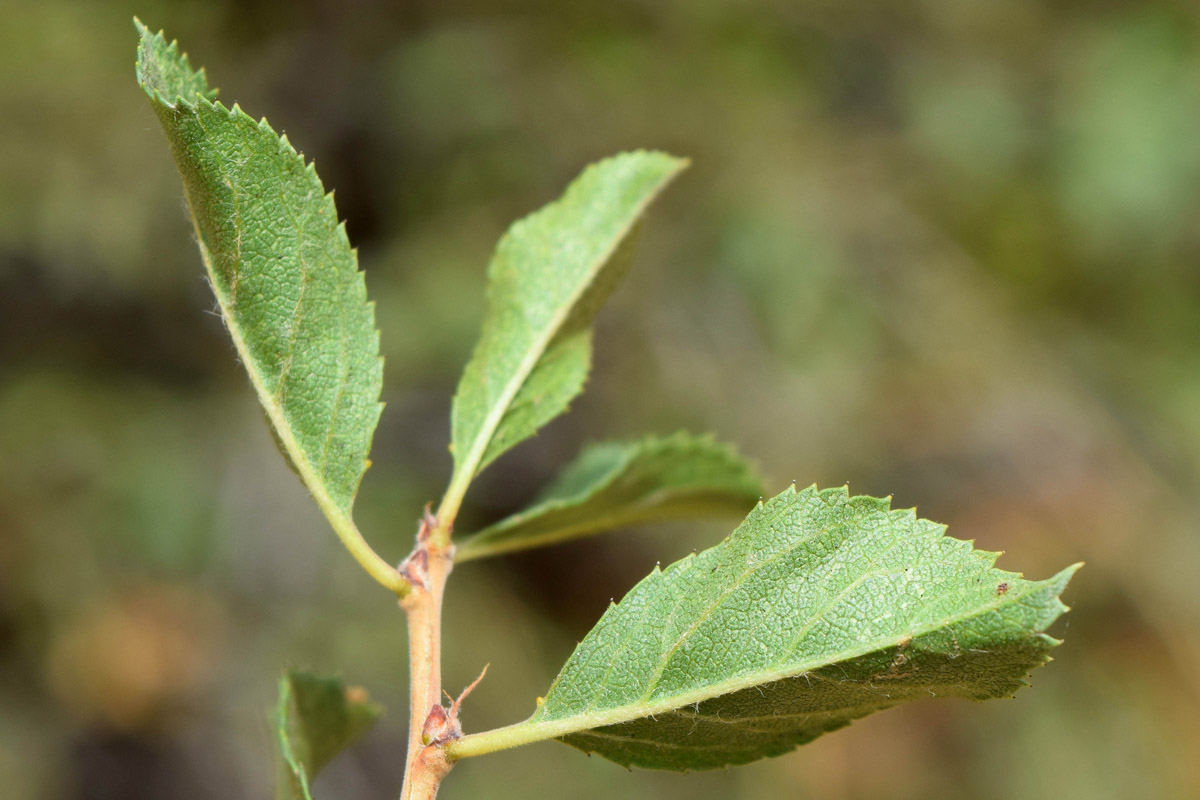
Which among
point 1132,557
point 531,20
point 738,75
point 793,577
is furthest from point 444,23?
point 793,577

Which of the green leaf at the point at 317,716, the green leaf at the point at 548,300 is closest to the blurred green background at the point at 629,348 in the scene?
the green leaf at the point at 317,716

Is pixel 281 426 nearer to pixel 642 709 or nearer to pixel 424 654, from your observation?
pixel 424 654

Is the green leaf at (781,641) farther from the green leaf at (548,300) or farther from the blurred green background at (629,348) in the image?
the blurred green background at (629,348)

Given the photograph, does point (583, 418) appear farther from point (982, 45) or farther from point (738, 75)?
point (982, 45)

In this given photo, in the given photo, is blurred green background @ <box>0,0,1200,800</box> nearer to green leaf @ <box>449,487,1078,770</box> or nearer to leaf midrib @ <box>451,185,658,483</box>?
leaf midrib @ <box>451,185,658,483</box>

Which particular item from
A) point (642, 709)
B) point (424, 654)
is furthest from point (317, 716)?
point (642, 709)

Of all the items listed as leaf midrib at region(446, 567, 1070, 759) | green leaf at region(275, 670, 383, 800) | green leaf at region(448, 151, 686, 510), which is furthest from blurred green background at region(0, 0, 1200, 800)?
leaf midrib at region(446, 567, 1070, 759)
